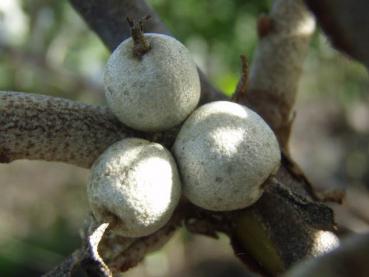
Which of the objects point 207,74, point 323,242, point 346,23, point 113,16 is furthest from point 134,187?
point 207,74

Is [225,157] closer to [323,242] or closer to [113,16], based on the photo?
[323,242]

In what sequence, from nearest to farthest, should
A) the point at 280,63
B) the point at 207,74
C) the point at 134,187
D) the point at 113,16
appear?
the point at 134,187, the point at 113,16, the point at 280,63, the point at 207,74

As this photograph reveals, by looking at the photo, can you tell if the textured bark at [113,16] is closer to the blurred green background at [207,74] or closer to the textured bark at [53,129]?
the textured bark at [53,129]

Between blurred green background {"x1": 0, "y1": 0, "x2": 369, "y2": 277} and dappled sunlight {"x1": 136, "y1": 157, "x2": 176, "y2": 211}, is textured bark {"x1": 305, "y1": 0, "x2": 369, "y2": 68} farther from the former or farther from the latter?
blurred green background {"x1": 0, "y1": 0, "x2": 369, "y2": 277}

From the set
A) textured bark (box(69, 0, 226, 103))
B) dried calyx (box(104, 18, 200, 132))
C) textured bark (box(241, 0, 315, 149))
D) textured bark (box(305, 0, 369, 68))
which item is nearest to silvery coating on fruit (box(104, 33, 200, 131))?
dried calyx (box(104, 18, 200, 132))

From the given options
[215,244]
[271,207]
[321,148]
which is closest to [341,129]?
[321,148]
